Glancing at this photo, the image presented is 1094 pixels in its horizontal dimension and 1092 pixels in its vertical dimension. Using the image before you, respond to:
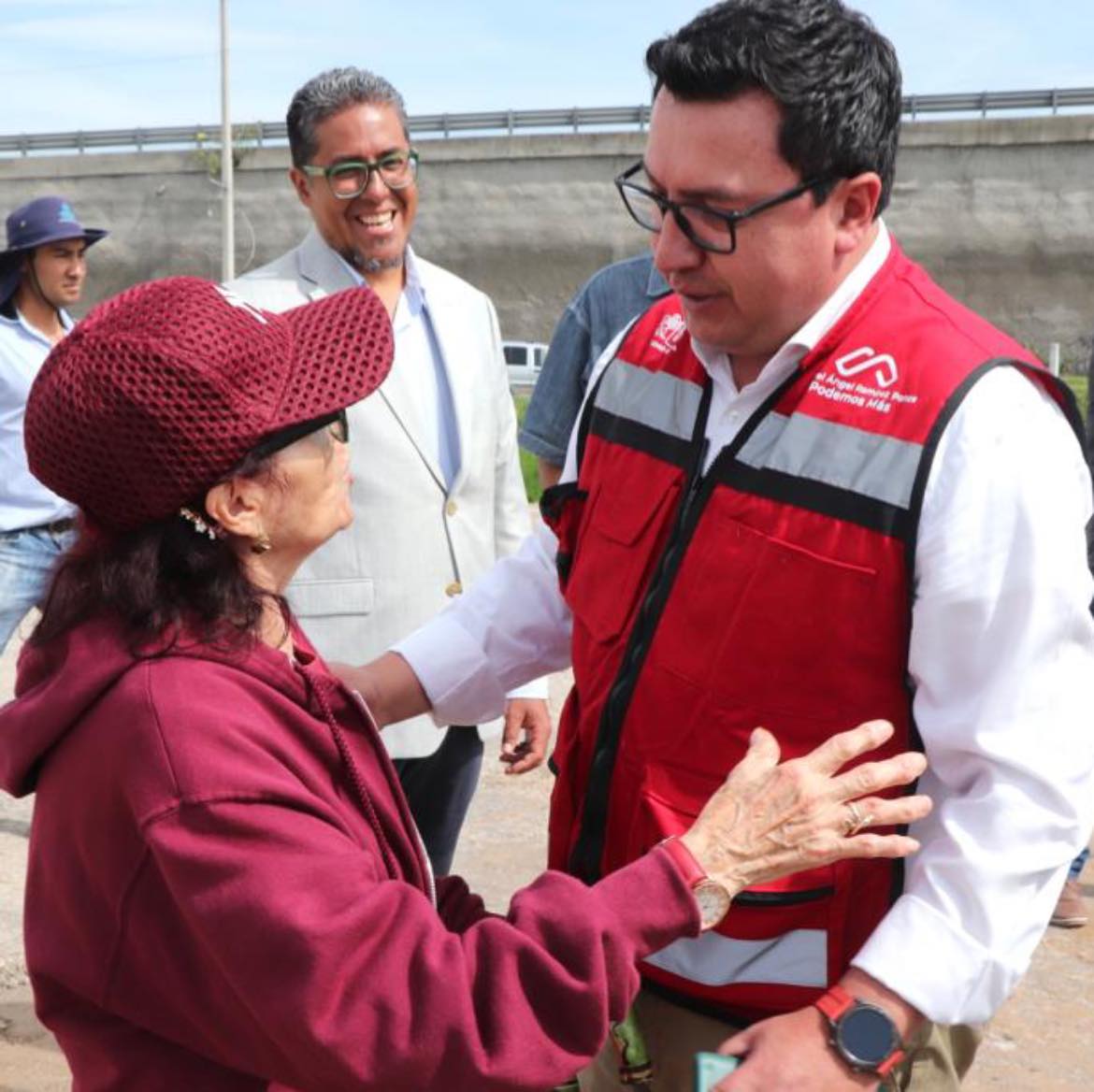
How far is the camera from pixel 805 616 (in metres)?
2.19

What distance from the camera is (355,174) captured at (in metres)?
4.09

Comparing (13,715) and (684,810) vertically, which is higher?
(13,715)

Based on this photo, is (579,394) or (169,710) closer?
(169,710)

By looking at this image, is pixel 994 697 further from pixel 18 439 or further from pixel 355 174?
pixel 18 439

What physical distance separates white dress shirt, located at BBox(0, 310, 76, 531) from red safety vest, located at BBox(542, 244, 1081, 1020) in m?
3.78

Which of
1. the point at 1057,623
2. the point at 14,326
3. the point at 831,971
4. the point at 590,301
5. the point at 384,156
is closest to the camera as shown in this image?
the point at 1057,623

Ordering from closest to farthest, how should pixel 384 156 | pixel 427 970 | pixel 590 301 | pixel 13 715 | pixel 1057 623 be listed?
pixel 427 970, pixel 13 715, pixel 1057 623, pixel 384 156, pixel 590 301

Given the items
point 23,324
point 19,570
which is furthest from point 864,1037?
point 23,324

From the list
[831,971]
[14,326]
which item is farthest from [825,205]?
[14,326]

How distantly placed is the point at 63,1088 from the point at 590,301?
253 cm

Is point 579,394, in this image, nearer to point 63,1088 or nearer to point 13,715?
point 63,1088

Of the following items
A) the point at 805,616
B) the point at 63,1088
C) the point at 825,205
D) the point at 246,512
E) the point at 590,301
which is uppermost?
the point at 825,205

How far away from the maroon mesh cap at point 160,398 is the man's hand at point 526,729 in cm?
166

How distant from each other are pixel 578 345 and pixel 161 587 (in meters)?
3.13
